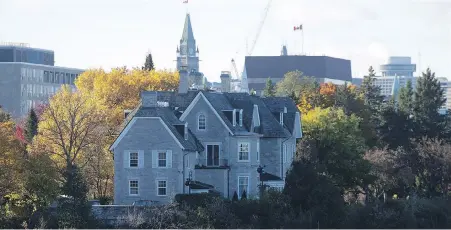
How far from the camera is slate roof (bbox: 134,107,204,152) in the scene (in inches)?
3465

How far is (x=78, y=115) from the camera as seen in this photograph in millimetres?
102125

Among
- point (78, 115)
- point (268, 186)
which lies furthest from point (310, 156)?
point (78, 115)

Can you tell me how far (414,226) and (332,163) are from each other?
1442 cm

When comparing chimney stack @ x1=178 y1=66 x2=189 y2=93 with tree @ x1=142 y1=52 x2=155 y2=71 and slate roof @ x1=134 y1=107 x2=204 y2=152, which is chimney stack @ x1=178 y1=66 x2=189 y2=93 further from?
tree @ x1=142 y1=52 x2=155 y2=71

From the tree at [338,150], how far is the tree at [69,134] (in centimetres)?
1561

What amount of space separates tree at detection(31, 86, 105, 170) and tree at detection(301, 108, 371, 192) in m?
15.6

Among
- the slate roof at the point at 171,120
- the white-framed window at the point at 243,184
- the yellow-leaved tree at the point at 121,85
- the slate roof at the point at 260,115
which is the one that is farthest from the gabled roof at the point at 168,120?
the yellow-leaved tree at the point at 121,85

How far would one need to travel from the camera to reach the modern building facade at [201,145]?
291ft

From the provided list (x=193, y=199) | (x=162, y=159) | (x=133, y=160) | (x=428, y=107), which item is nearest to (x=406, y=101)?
(x=428, y=107)

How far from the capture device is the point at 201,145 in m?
93.4

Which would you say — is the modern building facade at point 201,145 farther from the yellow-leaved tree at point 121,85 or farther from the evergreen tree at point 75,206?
the yellow-leaved tree at point 121,85

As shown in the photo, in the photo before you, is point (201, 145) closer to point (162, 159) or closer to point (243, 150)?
point (243, 150)

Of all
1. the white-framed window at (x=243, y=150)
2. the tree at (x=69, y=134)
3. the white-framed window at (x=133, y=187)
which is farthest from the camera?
the tree at (x=69, y=134)

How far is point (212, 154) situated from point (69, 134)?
→ 452 inches
